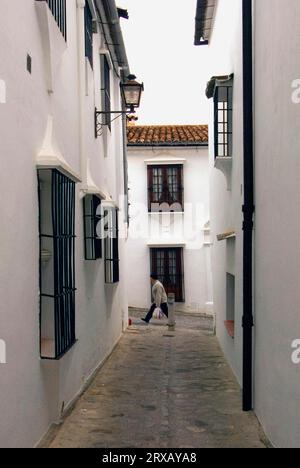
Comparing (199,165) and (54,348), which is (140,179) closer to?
(199,165)

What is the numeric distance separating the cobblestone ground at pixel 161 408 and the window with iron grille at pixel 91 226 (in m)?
1.89

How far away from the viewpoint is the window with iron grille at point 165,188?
67.5ft

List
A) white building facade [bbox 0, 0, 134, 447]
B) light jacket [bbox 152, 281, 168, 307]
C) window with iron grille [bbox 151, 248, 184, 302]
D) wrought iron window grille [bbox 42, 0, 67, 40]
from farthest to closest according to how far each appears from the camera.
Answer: window with iron grille [bbox 151, 248, 184, 302]
light jacket [bbox 152, 281, 168, 307]
wrought iron window grille [bbox 42, 0, 67, 40]
white building facade [bbox 0, 0, 134, 447]

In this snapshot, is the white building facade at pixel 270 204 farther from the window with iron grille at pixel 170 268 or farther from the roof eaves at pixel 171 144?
the window with iron grille at pixel 170 268

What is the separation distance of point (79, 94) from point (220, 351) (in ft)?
20.3

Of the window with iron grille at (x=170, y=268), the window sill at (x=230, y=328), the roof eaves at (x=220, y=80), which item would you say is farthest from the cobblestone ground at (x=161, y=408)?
the window with iron grille at (x=170, y=268)

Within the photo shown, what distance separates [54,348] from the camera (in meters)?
5.52

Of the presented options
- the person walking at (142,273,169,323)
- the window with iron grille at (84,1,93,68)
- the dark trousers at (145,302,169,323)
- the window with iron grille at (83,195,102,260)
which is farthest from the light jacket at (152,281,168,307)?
the window with iron grille at (84,1,93,68)

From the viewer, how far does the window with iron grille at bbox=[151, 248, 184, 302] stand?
20.5 m

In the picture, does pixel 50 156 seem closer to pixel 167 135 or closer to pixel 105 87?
pixel 105 87

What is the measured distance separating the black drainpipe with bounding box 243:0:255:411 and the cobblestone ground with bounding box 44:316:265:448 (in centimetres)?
45

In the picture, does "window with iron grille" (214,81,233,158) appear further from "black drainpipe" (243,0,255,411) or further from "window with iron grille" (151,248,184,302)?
"window with iron grille" (151,248,184,302)

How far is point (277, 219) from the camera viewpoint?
200 inches
